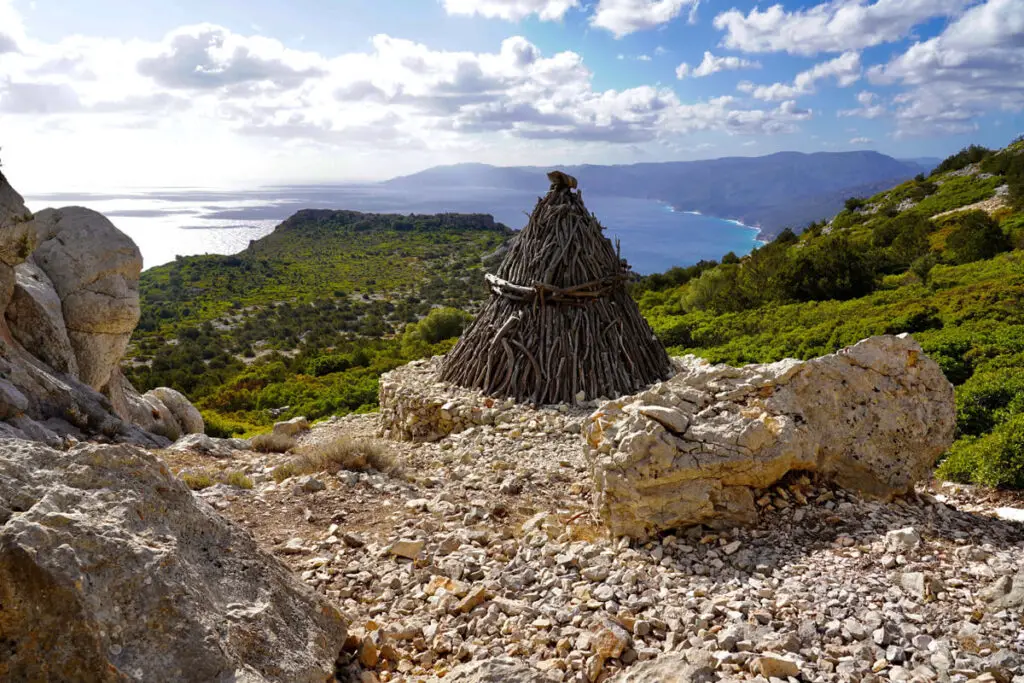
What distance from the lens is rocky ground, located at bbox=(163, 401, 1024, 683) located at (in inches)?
131

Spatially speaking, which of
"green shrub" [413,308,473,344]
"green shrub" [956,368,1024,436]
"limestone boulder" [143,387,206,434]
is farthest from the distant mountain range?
"limestone boulder" [143,387,206,434]

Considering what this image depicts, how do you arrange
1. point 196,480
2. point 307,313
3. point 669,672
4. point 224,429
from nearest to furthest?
point 669,672 < point 196,480 < point 224,429 < point 307,313

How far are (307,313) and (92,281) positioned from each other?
35.9 metres

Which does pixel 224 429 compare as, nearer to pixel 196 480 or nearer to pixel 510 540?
pixel 196 480

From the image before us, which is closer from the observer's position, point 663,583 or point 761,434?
point 663,583

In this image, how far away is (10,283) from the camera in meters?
6.55

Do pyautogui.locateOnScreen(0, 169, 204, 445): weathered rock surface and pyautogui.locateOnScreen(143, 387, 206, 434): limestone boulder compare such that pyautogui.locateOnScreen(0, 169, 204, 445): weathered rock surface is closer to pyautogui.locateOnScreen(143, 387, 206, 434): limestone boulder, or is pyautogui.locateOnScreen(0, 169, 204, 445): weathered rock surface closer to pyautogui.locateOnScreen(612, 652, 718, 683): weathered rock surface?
pyautogui.locateOnScreen(143, 387, 206, 434): limestone boulder

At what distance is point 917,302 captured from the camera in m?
18.0

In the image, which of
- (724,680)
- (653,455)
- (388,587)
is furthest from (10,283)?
(724,680)

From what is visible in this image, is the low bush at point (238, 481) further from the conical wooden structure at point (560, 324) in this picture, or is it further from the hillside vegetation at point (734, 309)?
the hillside vegetation at point (734, 309)

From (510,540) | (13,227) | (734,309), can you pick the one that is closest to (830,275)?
(734,309)

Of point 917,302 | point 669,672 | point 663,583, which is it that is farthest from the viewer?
point 917,302

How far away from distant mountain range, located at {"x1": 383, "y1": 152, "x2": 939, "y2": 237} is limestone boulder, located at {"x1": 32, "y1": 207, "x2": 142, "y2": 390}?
92.4 metres

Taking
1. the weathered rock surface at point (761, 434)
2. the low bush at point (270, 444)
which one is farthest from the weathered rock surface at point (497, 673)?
the low bush at point (270, 444)
